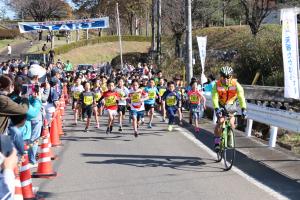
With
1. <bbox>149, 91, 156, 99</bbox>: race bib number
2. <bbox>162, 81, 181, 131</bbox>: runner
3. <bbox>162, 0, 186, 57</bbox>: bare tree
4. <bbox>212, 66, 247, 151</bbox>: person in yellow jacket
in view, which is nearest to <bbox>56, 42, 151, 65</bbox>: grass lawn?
<bbox>162, 0, 186, 57</bbox>: bare tree

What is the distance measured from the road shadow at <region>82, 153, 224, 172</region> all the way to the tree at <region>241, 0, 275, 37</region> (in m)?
29.2

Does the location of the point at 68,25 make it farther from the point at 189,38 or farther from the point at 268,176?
the point at 268,176

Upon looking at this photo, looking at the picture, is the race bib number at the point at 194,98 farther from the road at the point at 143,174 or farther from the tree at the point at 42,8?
the tree at the point at 42,8

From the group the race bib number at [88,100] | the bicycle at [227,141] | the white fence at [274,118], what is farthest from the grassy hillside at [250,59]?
the bicycle at [227,141]

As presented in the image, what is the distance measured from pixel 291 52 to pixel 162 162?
11.5 ft

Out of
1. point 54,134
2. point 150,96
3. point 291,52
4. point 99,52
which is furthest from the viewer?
point 99,52

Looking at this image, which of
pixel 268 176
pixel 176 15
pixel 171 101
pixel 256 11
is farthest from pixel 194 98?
pixel 176 15

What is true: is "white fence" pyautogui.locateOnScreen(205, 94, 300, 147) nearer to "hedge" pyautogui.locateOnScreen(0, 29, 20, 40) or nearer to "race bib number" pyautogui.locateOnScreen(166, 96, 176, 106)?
"race bib number" pyautogui.locateOnScreen(166, 96, 176, 106)

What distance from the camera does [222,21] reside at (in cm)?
5591

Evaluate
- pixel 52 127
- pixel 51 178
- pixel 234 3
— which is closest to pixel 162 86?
pixel 52 127

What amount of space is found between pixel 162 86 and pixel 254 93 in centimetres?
512

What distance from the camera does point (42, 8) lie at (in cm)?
8112

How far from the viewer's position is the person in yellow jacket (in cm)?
973

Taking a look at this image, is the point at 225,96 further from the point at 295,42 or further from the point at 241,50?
the point at 241,50
